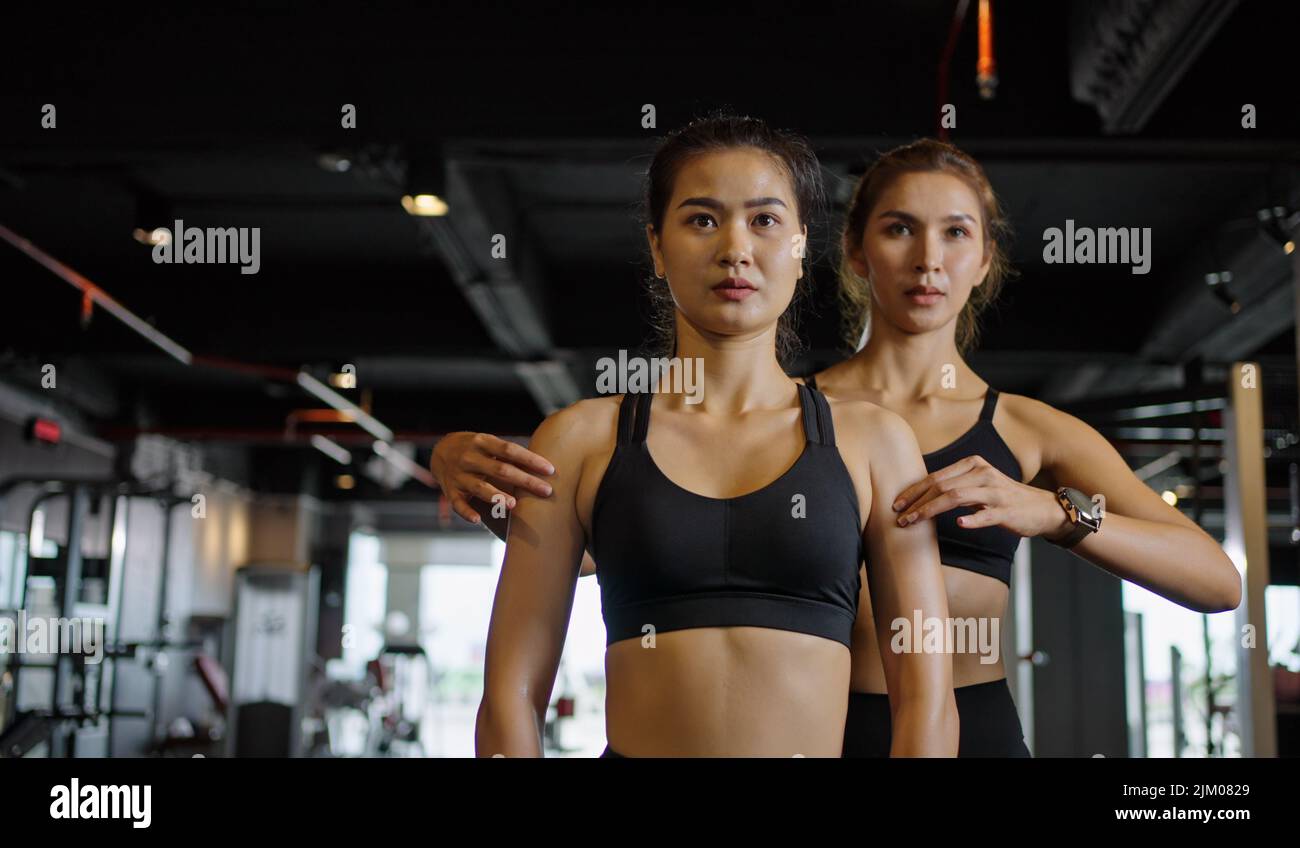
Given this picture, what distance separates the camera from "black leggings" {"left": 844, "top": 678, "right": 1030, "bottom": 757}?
1.57 m

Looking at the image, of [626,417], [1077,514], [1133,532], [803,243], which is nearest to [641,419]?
[626,417]

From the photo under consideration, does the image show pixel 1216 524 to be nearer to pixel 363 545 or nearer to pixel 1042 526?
pixel 363 545

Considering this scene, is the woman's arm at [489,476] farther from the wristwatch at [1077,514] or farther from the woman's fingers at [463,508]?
the wristwatch at [1077,514]

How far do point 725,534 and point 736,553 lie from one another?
2 centimetres

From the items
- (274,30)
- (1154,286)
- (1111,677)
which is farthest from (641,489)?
(1154,286)

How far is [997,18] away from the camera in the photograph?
4.37 metres

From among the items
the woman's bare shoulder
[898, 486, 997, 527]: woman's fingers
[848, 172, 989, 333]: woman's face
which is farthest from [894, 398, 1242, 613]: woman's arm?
the woman's bare shoulder

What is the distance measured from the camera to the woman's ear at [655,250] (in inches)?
56.4

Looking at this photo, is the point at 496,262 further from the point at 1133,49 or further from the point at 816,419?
the point at 816,419

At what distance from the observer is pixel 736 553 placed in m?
1.21

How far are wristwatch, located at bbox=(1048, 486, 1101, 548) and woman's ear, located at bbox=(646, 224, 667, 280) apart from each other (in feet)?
1.62

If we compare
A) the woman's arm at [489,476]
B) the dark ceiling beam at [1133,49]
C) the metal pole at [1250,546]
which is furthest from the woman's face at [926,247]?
the metal pole at [1250,546]

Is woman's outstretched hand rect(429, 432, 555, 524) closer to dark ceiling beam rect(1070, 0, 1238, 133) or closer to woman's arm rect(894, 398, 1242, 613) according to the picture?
woman's arm rect(894, 398, 1242, 613)

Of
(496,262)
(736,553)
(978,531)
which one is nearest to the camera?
(736,553)
